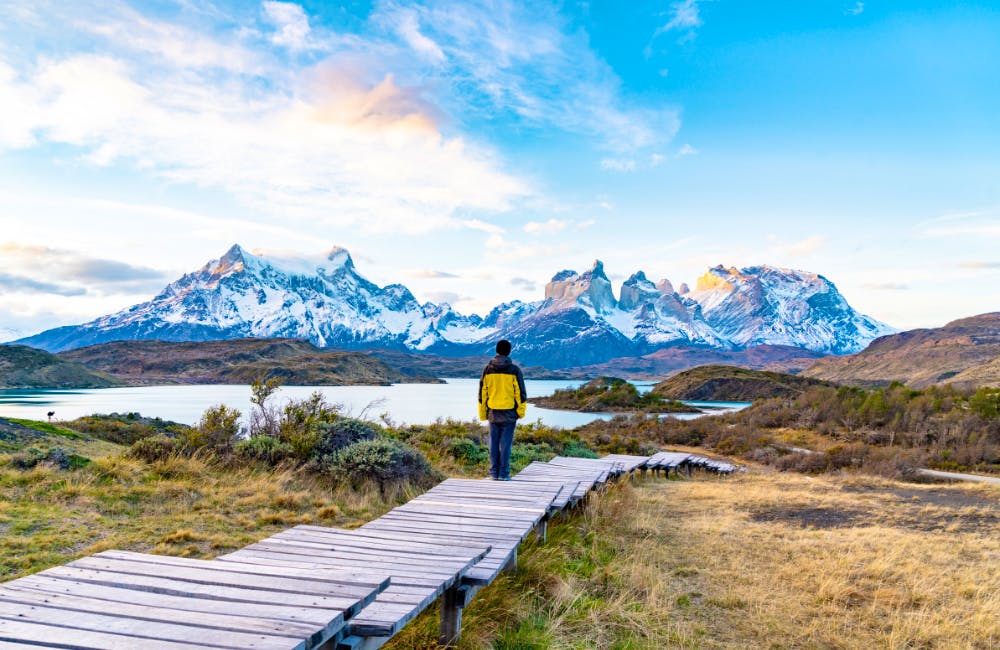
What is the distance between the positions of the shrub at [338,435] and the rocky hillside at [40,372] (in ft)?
404

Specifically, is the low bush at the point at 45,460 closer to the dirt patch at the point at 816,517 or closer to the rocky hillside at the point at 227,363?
the dirt patch at the point at 816,517

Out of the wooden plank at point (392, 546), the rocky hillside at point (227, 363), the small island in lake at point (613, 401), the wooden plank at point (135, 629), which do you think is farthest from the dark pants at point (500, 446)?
the rocky hillside at point (227, 363)

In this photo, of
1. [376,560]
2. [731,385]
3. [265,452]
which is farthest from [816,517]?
[731,385]

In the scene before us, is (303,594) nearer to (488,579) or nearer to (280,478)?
(488,579)

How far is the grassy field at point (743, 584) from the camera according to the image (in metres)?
5.46

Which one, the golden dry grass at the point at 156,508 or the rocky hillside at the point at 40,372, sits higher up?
the rocky hillside at the point at 40,372

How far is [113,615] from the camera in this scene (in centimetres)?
311

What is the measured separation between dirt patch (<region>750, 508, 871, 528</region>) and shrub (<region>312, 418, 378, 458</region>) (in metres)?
7.54

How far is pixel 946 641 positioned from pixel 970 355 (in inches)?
5795

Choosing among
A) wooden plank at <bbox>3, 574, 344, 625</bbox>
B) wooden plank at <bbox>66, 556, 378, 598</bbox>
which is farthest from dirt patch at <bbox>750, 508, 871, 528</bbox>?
Result: wooden plank at <bbox>3, 574, 344, 625</bbox>

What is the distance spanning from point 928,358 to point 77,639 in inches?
6384

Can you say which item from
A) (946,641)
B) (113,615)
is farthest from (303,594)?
(946,641)

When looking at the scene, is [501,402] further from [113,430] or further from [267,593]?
[113,430]

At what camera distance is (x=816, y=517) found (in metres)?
11.5
